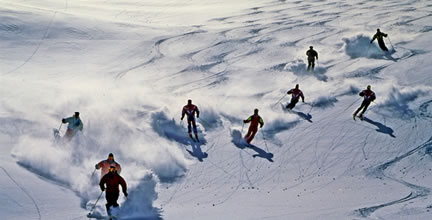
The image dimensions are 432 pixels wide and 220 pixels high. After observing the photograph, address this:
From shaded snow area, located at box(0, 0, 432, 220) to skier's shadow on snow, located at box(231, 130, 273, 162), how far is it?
0.06 meters

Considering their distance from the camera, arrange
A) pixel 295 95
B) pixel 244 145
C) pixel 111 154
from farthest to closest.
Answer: pixel 295 95
pixel 244 145
pixel 111 154

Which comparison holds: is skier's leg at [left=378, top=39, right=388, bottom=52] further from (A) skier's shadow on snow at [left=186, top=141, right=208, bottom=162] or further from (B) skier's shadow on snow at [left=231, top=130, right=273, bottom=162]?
(A) skier's shadow on snow at [left=186, top=141, right=208, bottom=162]

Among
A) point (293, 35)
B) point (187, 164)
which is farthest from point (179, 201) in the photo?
Result: point (293, 35)

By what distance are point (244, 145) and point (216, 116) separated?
222 cm

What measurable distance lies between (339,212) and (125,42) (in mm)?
19050

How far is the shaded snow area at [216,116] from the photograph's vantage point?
1195 cm

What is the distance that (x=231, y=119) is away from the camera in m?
18.0

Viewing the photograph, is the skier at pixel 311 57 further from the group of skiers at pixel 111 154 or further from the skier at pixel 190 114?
the skier at pixel 190 114

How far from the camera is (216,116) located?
58.9ft

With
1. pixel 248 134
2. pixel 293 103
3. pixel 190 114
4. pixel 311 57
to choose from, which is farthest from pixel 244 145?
pixel 311 57

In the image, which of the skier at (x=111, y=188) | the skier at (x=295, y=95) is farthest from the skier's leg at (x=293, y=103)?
the skier at (x=111, y=188)

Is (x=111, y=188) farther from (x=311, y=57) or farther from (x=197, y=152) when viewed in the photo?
(x=311, y=57)

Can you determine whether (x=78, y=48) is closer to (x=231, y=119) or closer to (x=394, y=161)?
(x=231, y=119)

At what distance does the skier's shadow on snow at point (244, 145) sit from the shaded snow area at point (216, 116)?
0.06m
